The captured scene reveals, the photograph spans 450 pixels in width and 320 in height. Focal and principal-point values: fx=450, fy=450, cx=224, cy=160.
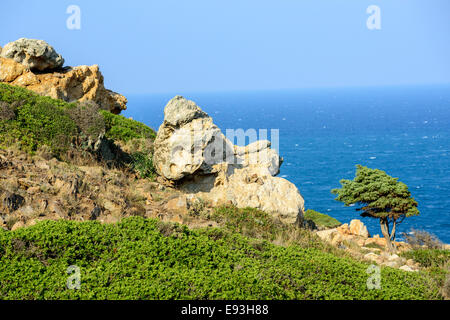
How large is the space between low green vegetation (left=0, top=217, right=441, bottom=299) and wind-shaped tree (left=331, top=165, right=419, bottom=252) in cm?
1183

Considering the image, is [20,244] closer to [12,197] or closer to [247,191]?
[12,197]

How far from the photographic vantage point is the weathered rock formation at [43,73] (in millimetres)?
21094

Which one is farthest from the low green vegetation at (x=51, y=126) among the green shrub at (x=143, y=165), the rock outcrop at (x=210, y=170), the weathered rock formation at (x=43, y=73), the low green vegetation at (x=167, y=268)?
the low green vegetation at (x=167, y=268)

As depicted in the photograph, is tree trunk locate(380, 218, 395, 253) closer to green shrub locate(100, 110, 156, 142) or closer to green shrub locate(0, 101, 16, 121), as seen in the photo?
green shrub locate(100, 110, 156, 142)

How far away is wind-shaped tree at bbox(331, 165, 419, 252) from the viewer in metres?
20.6

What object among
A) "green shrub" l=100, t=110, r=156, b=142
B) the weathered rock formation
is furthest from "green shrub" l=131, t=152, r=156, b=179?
the weathered rock formation

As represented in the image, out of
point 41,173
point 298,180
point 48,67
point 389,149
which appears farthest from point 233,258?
point 389,149

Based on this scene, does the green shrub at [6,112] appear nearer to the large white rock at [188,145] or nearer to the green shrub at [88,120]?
the green shrub at [88,120]

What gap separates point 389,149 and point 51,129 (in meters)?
83.7

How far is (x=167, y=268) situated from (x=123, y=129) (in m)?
12.3

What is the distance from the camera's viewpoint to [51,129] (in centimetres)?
1566

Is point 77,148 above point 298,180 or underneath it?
above
